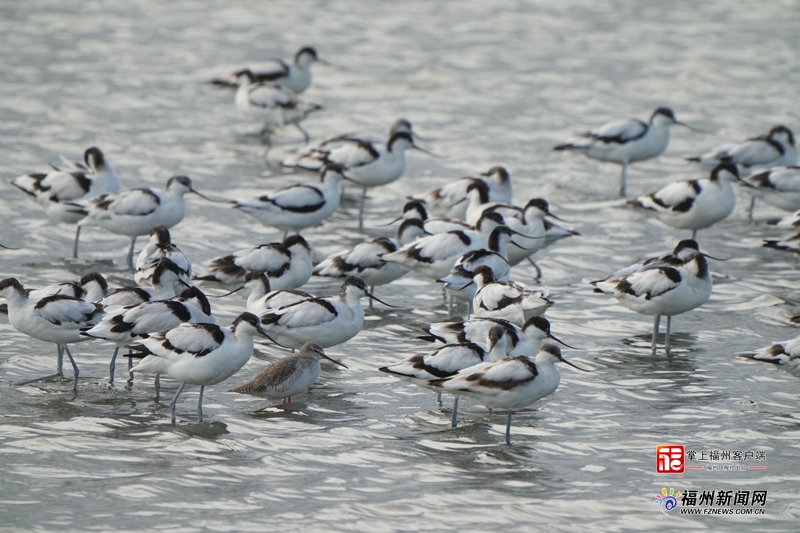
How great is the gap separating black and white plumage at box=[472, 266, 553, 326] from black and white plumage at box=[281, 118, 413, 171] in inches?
213

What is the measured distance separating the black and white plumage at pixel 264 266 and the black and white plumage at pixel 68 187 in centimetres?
270

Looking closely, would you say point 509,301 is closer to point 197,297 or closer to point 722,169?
point 197,297

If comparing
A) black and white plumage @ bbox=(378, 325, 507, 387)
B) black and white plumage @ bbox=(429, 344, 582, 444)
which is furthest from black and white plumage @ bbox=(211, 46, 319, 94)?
black and white plumage @ bbox=(429, 344, 582, 444)

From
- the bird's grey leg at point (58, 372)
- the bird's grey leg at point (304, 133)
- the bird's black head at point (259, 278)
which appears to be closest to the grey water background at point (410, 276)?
the bird's grey leg at point (58, 372)

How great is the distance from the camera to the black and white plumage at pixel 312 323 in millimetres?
11297

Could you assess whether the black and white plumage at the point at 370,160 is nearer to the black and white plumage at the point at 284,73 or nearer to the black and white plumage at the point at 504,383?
the black and white plumage at the point at 284,73

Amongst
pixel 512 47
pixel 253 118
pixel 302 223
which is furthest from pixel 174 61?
pixel 302 223

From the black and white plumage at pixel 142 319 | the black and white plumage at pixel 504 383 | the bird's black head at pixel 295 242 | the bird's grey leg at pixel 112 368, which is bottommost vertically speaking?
the bird's grey leg at pixel 112 368

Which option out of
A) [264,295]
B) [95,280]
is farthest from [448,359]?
[95,280]

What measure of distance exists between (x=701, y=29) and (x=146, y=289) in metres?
19.7

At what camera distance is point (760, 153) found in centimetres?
1778

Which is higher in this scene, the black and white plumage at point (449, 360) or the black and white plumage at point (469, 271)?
the black and white plumage at point (469, 271)

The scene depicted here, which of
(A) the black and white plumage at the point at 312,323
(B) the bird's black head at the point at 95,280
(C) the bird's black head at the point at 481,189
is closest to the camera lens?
(A) the black and white plumage at the point at 312,323

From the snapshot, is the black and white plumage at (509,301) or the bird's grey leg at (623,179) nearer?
the black and white plumage at (509,301)
